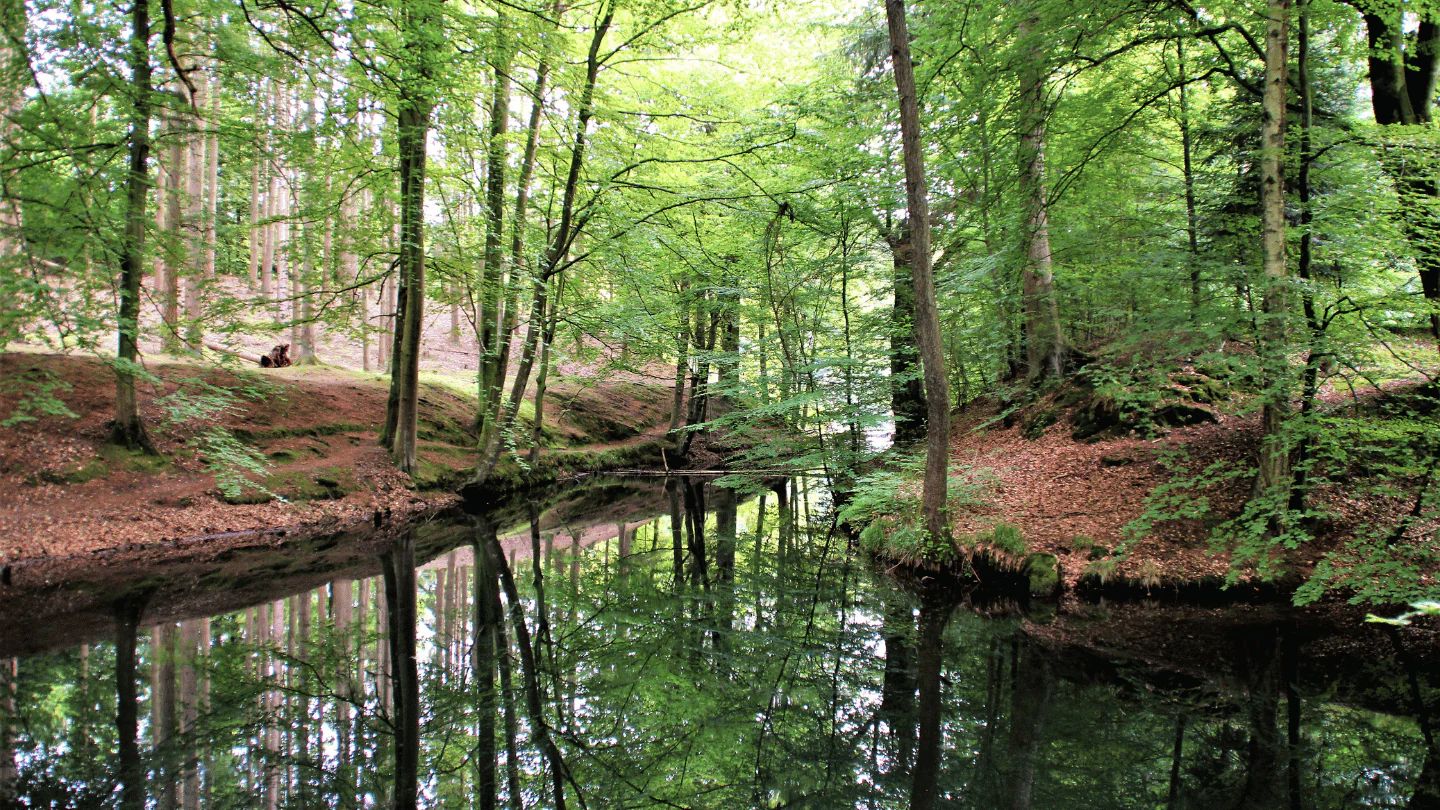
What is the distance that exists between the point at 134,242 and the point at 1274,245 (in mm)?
11328

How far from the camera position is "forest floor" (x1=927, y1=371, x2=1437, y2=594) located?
6715mm

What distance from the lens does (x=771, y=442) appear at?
516 inches

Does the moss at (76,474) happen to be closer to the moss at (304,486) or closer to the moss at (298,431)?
the moss at (304,486)

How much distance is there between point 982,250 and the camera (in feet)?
43.4

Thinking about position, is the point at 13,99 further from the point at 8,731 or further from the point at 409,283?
the point at 409,283

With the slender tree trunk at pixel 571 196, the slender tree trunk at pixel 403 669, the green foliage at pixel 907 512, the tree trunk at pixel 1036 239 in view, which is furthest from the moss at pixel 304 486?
the tree trunk at pixel 1036 239

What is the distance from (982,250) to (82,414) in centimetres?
1559

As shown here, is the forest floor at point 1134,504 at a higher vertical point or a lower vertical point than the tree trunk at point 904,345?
lower

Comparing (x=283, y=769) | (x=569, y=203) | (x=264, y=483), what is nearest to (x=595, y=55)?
(x=569, y=203)

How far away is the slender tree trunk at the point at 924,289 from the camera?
764cm

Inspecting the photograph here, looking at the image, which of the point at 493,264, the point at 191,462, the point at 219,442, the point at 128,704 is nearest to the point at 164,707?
the point at 128,704

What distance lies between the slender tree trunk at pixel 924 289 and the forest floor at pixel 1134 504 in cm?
65

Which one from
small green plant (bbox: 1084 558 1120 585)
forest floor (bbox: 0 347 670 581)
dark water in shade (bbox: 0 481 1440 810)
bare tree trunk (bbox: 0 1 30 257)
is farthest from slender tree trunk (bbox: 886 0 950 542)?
forest floor (bbox: 0 347 670 581)

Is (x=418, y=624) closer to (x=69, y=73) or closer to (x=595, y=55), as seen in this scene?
(x=69, y=73)
